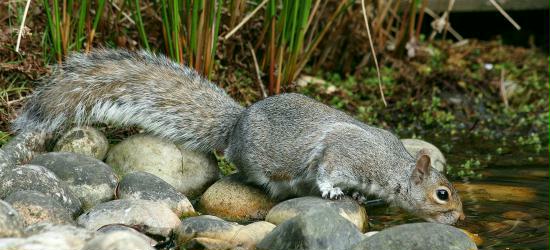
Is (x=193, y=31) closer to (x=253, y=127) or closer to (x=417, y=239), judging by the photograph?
(x=253, y=127)

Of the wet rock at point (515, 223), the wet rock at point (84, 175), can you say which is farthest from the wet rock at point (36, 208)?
the wet rock at point (515, 223)

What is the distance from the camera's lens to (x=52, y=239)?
12.8ft

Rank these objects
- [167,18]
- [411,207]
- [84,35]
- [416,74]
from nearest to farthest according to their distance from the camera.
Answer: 1. [411,207]
2. [167,18]
3. [84,35]
4. [416,74]

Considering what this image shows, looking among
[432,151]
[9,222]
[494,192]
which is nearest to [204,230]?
[9,222]

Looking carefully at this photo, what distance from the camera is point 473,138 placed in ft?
24.4

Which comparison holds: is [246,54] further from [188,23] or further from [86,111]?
[86,111]

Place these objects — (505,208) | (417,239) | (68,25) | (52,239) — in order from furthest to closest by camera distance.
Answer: (68,25), (505,208), (417,239), (52,239)

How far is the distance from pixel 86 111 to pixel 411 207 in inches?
79.7

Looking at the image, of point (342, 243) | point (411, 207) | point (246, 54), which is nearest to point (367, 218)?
point (411, 207)

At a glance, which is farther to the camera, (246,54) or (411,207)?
(246,54)

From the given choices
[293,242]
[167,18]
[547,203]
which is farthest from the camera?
[167,18]

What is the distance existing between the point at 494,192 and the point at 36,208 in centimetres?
289

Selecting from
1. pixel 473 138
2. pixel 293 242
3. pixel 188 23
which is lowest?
pixel 473 138

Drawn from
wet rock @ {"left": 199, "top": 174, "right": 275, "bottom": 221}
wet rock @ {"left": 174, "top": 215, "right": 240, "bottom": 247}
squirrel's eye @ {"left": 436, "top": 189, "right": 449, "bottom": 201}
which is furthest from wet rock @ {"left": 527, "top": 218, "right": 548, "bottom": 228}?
wet rock @ {"left": 174, "top": 215, "right": 240, "bottom": 247}
